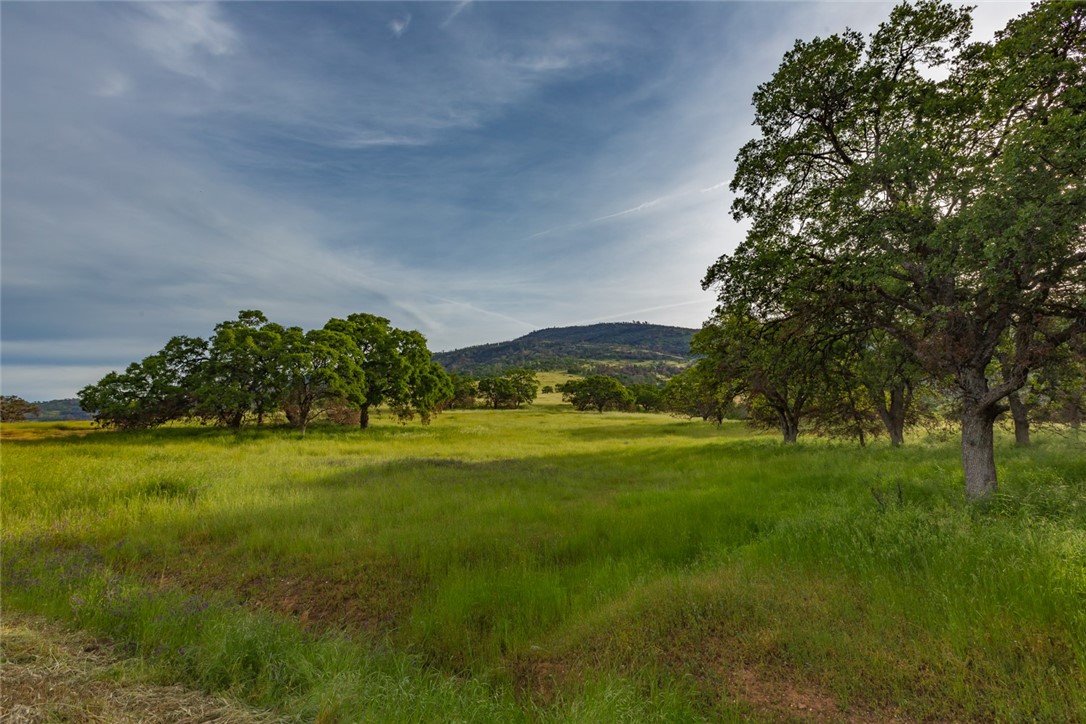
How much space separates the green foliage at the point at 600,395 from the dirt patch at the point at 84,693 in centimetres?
8628

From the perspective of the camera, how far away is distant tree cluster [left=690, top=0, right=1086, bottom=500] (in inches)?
261

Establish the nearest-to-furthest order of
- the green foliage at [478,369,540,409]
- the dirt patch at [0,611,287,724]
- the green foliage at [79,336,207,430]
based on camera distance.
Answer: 1. the dirt patch at [0,611,287,724]
2. the green foliage at [79,336,207,430]
3. the green foliage at [478,369,540,409]

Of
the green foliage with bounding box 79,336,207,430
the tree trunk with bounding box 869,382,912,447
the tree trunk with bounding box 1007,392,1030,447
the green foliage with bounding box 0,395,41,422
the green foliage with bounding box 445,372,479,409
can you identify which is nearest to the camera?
the tree trunk with bounding box 1007,392,1030,447

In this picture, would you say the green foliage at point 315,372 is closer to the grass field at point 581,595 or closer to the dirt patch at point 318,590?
the grass field at point 581,595

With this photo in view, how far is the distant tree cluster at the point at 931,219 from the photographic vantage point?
662 cm

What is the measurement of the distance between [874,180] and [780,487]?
8.57 metres

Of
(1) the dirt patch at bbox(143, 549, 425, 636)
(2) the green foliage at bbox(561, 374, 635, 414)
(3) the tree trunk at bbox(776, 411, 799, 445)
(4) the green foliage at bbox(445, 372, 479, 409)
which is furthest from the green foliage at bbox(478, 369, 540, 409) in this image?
(1) the dirt patch at bbox(143, 549, 425, 636)

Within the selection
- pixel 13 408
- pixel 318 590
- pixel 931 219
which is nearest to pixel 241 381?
pixel 318 590

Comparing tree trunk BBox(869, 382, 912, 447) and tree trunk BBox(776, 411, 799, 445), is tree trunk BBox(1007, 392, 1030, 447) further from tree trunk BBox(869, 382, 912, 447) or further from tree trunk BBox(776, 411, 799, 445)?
tree trunk BBox(776, 411, 799, 445)

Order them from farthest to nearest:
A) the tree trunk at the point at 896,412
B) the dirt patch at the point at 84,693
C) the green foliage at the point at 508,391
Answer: the green foliage at the point at 508,391 < the tree trunk at the point at 896,412 < the dirt patch at the point at 84,693

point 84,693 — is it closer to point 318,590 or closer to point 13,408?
point 318,590

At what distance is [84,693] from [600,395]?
289ft

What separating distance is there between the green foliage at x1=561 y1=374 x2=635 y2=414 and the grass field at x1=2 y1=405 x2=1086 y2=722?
77.4m

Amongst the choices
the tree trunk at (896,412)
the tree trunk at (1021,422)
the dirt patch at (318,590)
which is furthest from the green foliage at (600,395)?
the dirt patch at (318,590)
